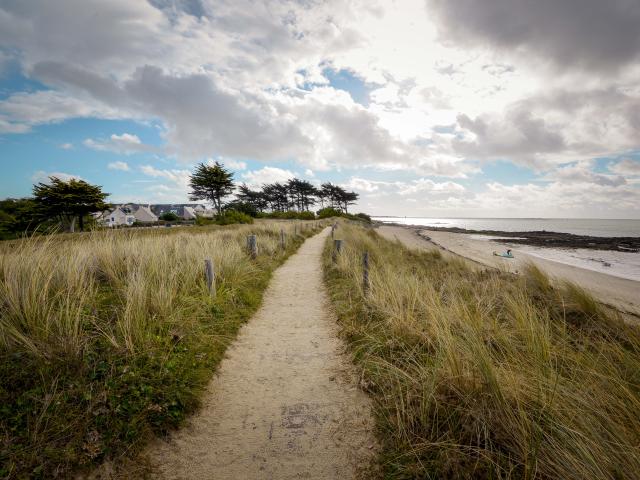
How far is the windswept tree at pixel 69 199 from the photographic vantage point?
24.0 metres

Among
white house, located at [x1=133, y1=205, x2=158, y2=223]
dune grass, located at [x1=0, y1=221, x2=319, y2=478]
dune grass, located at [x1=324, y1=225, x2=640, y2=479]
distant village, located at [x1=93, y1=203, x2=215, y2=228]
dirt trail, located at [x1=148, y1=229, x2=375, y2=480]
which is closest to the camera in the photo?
dune grass, located at [x1=324, y1=225, x2=640, y2=479]

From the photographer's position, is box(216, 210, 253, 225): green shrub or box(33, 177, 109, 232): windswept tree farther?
box(216, 210, 253, 225): green shrub

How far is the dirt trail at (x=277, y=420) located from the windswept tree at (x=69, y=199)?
1090 inches

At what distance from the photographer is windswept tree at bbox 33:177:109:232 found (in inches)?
945

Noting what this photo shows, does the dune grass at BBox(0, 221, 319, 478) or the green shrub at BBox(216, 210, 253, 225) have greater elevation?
the green shrub at BBox(216, 210, 253, 225)

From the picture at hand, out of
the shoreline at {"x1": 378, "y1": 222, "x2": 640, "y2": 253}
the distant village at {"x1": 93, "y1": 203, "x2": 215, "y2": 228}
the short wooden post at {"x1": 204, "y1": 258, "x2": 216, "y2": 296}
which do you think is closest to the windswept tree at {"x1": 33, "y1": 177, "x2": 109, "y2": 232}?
the short wooden post at {"x1": 204, "y1": 258, "x2": 216, "y2": 296}

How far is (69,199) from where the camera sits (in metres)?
24.5

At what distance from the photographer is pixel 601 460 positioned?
1.79 metres

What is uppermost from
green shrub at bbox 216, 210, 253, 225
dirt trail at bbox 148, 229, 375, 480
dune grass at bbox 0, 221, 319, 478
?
green shrub at bbox 216, 210, 253, 225

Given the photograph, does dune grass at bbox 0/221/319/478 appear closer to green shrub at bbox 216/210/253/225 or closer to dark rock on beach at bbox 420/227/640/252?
green shrub at bbox 216/210/253/225

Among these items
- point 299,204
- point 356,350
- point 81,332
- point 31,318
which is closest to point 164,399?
point 81,332

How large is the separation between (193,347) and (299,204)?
6953 cm

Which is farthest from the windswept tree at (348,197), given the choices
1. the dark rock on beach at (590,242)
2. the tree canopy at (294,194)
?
the dark rock on beach at (590,242)

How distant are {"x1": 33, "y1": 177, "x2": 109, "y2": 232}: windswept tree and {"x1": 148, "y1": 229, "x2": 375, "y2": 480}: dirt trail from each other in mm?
27682
